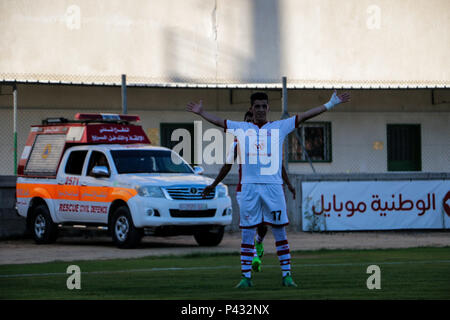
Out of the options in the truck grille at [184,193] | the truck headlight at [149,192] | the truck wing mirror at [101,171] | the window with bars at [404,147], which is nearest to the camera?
the truck headlight at [149,192]

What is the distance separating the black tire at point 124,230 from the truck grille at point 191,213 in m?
0.67

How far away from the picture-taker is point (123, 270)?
1319 centimetres

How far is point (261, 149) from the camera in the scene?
1029cm

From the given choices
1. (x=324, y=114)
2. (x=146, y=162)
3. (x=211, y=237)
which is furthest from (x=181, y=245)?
(x=324, y=114)

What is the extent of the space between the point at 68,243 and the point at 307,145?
1090 cm

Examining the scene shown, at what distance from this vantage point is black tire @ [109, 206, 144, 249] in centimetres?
1783

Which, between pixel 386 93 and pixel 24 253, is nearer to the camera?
pixel 24 253

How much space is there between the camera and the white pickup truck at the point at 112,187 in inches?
701

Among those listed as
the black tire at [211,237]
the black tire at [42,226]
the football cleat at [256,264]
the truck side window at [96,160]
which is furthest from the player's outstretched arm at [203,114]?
the black tire at [42,226]

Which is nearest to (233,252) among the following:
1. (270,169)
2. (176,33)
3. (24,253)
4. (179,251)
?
(179,251)

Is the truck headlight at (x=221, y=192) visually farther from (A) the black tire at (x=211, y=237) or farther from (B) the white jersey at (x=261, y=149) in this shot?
(B) the white jersey at (x=261, y=149)

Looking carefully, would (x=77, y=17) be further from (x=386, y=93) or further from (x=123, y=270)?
(x=123, y=270)
